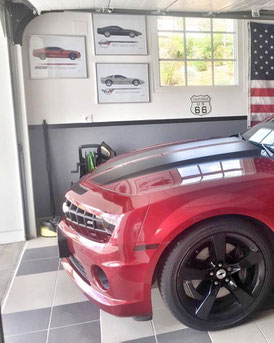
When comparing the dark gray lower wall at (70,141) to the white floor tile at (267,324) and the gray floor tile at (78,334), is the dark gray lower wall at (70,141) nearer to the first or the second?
the gray floor tile at (78,334)

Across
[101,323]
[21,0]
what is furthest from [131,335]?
[21,0]

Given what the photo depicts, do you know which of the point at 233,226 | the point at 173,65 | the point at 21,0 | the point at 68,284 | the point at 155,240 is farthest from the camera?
the point at 173,65

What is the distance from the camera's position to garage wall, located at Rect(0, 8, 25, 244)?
10.6 ft

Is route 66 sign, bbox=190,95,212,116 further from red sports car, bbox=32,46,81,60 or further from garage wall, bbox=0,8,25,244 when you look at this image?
garage wall, bbox=0,8,25,244

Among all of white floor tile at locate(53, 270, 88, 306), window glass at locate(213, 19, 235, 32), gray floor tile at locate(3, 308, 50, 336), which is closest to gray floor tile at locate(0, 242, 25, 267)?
white floor tile at locate(53, 270, 88, 306)

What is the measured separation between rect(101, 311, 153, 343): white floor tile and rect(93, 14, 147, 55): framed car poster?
302cm

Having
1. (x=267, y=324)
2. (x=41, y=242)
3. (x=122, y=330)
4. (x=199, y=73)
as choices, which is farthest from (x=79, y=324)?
(x=199, y=73)

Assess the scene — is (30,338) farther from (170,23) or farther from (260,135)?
(170,23)

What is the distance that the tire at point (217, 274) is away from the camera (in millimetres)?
1672

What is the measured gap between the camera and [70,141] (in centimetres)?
395

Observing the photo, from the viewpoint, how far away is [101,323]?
1967mm

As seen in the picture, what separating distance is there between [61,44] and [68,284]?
273 centimetres

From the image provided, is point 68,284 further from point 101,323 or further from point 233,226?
point 233,226

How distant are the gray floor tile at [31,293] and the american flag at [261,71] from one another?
3348mm
